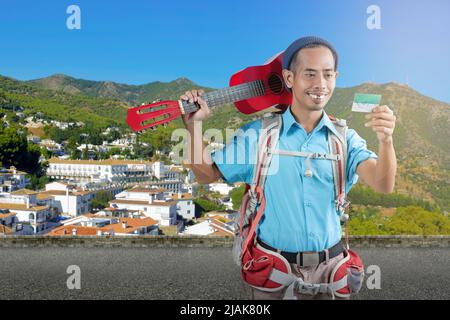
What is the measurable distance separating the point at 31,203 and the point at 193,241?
26377mm

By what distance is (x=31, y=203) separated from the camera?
3025 cm

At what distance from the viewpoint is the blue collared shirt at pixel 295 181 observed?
63.8 inches

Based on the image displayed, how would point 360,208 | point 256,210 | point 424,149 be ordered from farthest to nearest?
1. point 424,149
2. point 360,208
3. point 256,210

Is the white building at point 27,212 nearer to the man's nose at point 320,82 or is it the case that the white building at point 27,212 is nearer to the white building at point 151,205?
the white building at point 151,205

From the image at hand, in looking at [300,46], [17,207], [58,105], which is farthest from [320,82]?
[58,105]

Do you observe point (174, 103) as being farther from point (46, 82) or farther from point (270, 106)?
point (46, 82)

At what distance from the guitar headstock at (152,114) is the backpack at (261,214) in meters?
0.34

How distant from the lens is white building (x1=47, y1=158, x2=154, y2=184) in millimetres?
50841

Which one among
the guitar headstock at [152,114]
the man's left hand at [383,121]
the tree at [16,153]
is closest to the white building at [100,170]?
the tree at [16,153]

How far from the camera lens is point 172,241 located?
7.11 meters

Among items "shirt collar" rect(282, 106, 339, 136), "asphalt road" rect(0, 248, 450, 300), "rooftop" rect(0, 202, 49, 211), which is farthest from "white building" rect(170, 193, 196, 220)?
"shirt collar" rect(282, 106, 339, 136)

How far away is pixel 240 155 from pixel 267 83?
32 centimetres
